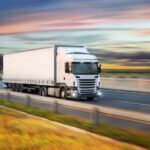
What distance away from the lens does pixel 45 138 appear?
1234 cm

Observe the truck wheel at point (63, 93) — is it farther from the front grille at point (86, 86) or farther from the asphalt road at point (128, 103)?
the asphalt road at point (128, 103)

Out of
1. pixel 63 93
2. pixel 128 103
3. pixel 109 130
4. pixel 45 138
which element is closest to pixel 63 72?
pixel 63 93

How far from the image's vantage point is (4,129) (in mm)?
13703

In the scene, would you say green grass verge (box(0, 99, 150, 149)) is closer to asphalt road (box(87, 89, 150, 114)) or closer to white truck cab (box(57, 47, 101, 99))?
asphalt road (box(87, 89, 150, 114))

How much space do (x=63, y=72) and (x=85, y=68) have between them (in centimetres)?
173

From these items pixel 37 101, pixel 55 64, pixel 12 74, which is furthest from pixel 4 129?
pixel 12 74

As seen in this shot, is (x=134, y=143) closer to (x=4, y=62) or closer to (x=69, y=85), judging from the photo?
(x=69, y=85)

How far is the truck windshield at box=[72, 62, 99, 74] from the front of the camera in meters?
32.4

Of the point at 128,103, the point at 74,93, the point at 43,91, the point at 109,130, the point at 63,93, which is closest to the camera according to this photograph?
the point at 109,130

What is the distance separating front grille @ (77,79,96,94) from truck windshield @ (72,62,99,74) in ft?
1.81

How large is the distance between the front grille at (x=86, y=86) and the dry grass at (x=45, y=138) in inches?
679

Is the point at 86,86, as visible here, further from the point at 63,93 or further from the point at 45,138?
the point at 45,138

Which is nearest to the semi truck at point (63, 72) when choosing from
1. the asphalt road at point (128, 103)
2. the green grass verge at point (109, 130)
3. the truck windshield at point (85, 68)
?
the truck windshield at point (85, 68)

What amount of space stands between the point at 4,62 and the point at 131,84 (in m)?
13.6
